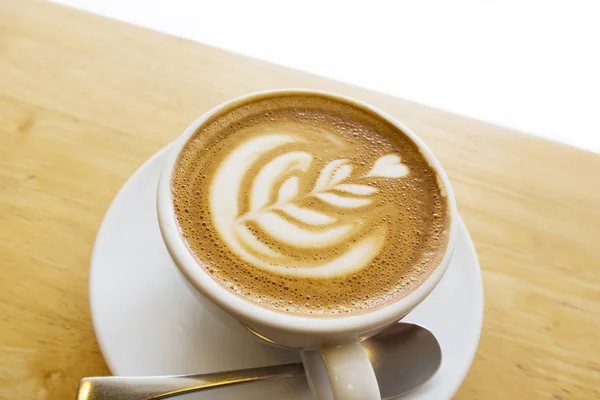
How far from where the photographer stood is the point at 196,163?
889 mm

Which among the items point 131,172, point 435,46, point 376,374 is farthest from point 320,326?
point 435,46

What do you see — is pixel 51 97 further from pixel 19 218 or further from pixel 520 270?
pixel 520 270

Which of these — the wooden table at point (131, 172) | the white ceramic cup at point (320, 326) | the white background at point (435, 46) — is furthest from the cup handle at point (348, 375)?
the white background at point (435, 46)

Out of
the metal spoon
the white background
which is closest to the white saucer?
the metal spoon

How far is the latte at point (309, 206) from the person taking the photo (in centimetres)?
78

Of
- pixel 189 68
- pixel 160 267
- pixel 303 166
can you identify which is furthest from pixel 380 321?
pixel 189 68

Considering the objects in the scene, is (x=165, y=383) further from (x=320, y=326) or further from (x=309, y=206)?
(x=309, y=206)

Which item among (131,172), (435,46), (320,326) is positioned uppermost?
(320,326)

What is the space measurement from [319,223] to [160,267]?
0.30 m

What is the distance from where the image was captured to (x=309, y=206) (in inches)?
34.3

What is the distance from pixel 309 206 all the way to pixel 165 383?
344mm

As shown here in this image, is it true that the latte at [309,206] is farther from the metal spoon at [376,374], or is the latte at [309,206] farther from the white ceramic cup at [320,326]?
the metal spoon at [376,374]

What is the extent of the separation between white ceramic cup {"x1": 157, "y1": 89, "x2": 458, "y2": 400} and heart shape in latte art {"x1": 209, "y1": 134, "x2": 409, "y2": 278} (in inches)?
3.1

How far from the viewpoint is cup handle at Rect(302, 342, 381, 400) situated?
0.68 metres
